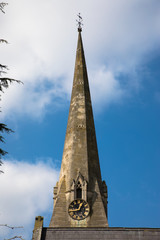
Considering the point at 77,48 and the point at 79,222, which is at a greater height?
the point at 77,48

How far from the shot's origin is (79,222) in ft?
88.7

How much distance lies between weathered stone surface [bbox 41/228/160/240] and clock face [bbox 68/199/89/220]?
320cm

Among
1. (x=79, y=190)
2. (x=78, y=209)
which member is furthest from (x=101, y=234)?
(x=79, y=190)

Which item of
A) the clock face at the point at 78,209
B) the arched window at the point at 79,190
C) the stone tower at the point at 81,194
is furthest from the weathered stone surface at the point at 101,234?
the arched window at the point at 79,190

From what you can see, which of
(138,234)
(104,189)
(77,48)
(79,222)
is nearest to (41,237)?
(79,222)

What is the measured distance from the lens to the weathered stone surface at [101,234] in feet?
76.8

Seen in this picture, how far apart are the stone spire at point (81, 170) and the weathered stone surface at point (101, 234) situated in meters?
2.75

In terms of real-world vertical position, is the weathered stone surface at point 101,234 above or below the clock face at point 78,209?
below

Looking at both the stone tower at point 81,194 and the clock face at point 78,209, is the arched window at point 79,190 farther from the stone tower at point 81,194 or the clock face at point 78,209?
the clock face at point 78,209

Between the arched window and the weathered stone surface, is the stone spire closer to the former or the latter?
the arched window

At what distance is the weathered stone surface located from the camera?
76.8 ft

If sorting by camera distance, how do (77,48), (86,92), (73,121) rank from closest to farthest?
(73,121)
(86,92)
(77,48)

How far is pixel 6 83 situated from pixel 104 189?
19.7 metres

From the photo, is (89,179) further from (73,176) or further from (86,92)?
(86,92)
